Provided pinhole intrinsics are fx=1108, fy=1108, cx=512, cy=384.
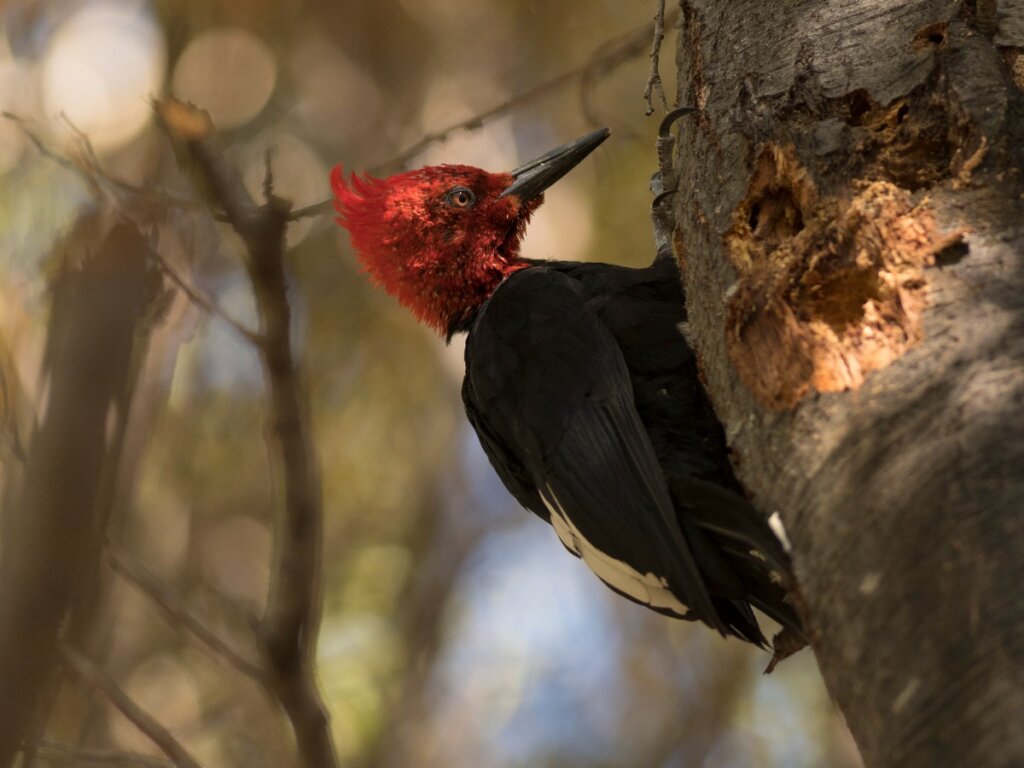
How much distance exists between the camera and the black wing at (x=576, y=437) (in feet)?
7.79

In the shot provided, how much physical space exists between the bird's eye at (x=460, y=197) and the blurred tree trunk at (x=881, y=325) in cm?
138

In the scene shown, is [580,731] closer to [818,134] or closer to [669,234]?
[669,234]

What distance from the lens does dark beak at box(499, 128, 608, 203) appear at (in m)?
3.73

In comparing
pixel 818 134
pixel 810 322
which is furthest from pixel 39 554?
pixel 818 134

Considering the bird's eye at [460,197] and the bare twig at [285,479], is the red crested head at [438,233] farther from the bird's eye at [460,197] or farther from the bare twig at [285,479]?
the bare twig at [285,479]

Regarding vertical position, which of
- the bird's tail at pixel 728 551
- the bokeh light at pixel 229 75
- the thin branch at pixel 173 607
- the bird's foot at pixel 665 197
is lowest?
the bird's tail at pixel 728 551

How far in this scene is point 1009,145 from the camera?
183 centimetres

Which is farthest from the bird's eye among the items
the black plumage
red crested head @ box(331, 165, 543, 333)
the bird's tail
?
the bird's tail

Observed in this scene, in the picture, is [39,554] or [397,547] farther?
[397,547]

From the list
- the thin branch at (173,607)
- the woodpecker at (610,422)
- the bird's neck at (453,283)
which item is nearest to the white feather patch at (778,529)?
the woodpecker at (610,422)

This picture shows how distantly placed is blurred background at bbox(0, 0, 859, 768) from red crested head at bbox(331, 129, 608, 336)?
154cm

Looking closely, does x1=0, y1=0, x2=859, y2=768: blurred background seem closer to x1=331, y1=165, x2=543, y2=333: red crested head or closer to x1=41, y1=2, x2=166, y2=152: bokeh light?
x1=41, y1=2, x2=166, y2=152: bokeh light

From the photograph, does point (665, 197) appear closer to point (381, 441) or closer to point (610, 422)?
point (610, 422)

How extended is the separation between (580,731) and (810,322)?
18.1 ft
